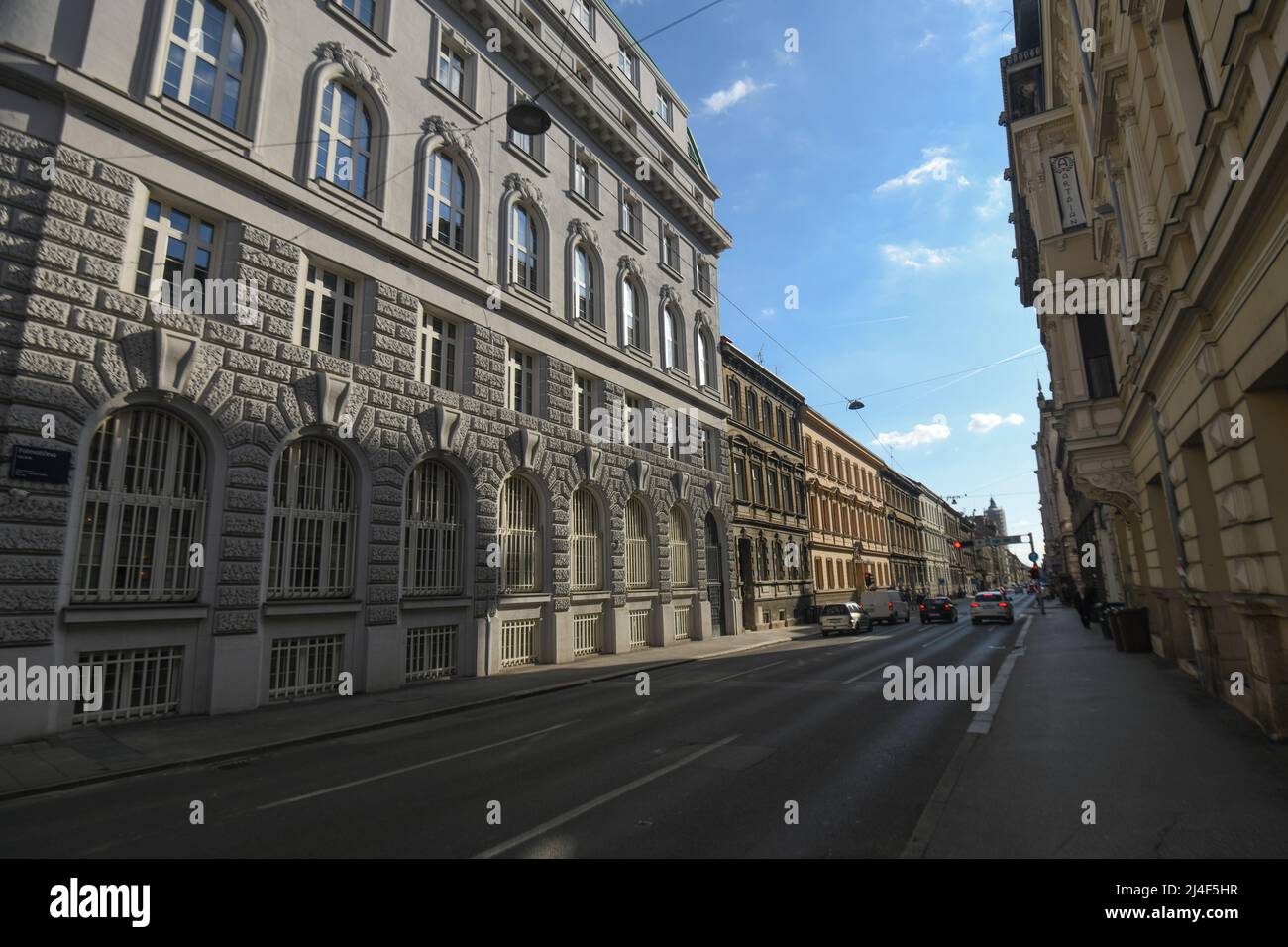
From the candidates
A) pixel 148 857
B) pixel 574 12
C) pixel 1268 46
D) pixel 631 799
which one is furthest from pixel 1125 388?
pixel 574 12

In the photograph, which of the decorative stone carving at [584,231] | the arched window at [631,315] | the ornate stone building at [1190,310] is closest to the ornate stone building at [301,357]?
the decorative stone carving at [584,231]

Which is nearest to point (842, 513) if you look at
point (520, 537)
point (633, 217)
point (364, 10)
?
point (633, 217)

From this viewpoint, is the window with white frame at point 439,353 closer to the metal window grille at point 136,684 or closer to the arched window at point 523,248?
the arched window at point 523,248

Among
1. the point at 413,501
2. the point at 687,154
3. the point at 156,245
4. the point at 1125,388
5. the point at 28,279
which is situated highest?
the point at 687,154

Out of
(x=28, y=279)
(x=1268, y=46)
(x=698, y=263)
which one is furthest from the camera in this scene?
(x=698, y=263)

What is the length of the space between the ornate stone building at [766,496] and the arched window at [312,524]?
21412mm

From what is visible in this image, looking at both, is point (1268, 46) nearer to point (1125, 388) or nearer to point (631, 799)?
point (631, 799)

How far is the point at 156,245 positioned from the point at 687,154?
90.4 ft

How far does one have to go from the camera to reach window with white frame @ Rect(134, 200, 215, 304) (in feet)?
39.0

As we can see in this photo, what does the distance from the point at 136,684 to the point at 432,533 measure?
694cm

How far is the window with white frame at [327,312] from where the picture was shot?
1453 cm
